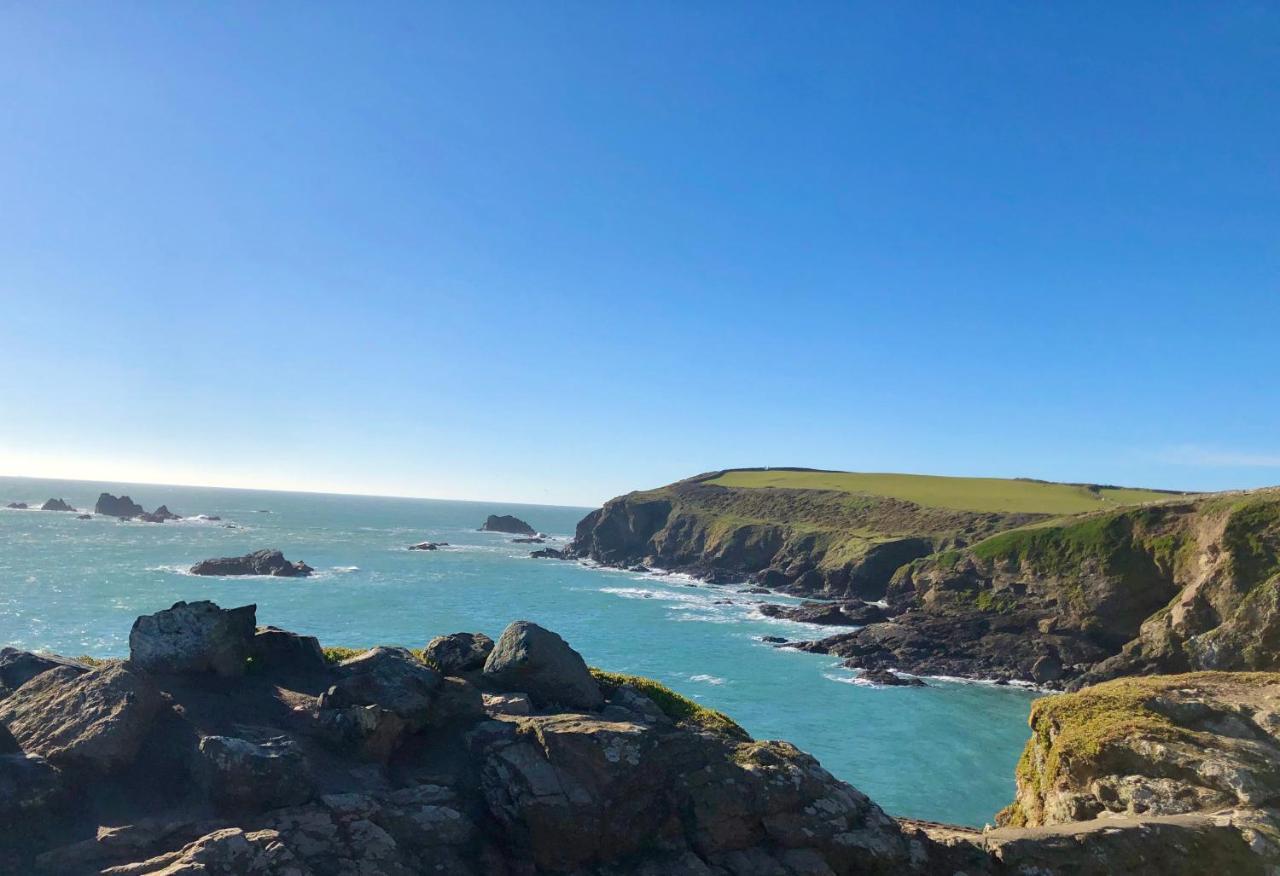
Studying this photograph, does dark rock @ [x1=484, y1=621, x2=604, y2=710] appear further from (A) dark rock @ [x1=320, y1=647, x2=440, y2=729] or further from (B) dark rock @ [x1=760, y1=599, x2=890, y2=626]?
(B) dark rock @ [x1=760, y1=599, x2=890, y2=626]

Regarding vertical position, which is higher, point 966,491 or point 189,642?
point 966,491

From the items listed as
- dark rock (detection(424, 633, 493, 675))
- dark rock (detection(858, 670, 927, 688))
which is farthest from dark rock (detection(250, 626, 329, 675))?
dark rock (detection(858, 670, 927, 688))

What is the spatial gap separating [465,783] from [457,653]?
12.2 ft

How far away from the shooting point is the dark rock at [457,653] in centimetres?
1348

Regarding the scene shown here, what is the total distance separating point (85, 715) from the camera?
9.21 meters

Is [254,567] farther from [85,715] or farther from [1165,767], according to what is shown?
[1165,767]

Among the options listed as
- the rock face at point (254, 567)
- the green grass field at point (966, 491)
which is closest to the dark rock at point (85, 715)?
the rock face at point (254, 567)

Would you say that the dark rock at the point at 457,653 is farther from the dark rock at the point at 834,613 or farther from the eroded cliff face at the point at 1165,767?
the dark rock at the point at 834,613

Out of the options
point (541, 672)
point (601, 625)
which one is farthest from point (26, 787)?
point (601, 625)

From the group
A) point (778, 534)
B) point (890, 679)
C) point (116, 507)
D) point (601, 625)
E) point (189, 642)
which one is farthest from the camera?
point (116, 507)

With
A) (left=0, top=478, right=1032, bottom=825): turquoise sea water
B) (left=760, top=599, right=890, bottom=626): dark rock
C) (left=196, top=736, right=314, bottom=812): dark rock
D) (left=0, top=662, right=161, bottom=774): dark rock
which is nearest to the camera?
(left=196, top=736, right=314, bottom=812): dark rock

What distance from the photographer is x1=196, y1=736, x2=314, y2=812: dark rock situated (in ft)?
28.4

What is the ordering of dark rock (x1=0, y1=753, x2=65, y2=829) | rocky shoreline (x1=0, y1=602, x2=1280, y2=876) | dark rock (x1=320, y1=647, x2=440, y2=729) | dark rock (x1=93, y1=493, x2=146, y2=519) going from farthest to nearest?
dark rock (x1=93, y1=493, x2=146, y2=519) → dark rock (x1=320, y1=647, x2=440, y2=729) → rocky shoreline (x1=0, y1=602, x2=1280, y2=876) → dark rock (x1=0, y1=753, x2=65, y2=829)

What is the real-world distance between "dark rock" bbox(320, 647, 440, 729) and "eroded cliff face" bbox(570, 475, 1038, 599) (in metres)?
79.9
